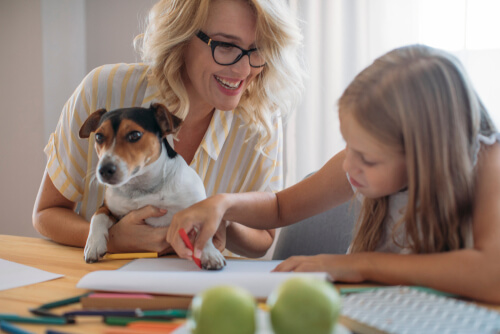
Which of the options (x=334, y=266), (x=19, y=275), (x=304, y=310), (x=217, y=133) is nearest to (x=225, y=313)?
(x=304, y=310)

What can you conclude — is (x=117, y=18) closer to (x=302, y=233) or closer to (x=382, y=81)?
(x=302, y=233)

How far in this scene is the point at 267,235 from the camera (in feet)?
5.14

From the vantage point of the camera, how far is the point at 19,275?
0.87 metres

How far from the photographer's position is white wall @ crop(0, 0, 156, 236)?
2652 millimetres

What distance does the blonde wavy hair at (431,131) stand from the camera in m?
0.79

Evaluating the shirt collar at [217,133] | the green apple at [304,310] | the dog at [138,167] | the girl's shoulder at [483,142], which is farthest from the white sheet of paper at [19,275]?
the girl's shoulder at [483,142]

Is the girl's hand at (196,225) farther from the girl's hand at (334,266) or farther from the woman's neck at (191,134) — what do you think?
the woman's neck at (191,134)

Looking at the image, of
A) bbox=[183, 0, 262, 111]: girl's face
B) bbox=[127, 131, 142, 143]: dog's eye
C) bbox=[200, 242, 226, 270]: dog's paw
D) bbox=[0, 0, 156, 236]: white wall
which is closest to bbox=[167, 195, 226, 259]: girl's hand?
bbox=[200, 242, 226, 270]: dog's paw

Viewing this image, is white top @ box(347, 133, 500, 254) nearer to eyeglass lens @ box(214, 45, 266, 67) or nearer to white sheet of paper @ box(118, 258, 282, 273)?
white sheet of paper @ box(118, 258, 282, 273)

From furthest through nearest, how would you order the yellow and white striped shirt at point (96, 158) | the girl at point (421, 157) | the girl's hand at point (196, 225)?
the yellow and white striped shirt at point (96, 158) → the girl's hand at point (196, 225) → the girl at point (421, 157)

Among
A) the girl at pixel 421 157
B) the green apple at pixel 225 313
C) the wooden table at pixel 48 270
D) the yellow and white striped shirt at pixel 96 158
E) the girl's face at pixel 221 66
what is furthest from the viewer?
the yellow and white striped shirt at pixel 96 158

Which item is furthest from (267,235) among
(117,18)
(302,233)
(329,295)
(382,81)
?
(117,18)

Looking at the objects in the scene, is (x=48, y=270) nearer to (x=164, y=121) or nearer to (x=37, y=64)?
(x=164, y=121)

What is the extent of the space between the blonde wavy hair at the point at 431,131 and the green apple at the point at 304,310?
40cm
